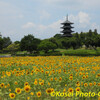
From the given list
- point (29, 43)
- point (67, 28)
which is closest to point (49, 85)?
point (29, 43)

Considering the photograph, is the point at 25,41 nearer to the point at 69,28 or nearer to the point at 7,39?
the point at 69,28

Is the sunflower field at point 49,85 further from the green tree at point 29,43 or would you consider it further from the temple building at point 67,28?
the temple building at point 67,28

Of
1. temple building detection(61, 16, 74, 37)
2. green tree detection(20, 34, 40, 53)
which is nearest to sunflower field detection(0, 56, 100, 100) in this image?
green tree detection(20, 34, 40, 53)

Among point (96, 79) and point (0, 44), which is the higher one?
point (0, 44)

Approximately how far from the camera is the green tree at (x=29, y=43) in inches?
1522

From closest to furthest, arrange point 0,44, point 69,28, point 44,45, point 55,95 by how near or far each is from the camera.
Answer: point 55,95, point 44,45, point 0,44, point 69,28

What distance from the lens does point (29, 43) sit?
39031 mm

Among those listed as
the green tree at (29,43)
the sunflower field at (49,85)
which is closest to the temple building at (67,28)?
the green tree at (29,43)

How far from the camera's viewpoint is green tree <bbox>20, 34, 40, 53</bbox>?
38666mm

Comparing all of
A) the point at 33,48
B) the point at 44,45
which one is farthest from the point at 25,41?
the point at 44,45

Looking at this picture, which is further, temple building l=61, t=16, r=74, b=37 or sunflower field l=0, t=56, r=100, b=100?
temple building l=61, t=16, r=74, b=37

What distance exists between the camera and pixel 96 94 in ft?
14.7

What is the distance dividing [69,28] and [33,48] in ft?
125

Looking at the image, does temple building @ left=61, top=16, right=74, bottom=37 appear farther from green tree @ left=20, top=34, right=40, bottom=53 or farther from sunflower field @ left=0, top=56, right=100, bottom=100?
sunflower field @ left=0, top=56, right=100, bottom=100
